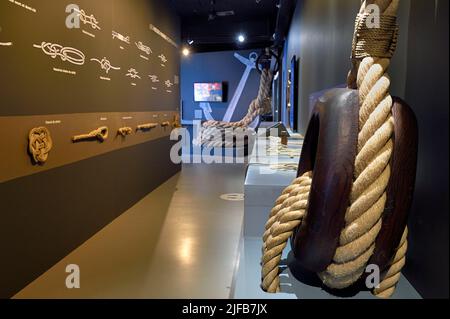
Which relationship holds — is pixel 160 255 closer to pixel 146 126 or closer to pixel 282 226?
pixel 282 226

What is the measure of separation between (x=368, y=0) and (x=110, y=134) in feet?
9.73

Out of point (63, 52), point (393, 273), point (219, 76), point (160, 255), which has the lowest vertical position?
point (160, 255)

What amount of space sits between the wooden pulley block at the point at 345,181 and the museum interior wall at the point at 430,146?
0.23ft

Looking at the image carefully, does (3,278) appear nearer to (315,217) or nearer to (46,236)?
(46,236)

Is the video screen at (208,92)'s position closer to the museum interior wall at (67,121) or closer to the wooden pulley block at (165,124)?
the wooden pulley block at (165,124)

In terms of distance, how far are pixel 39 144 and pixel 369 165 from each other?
2.02 metres

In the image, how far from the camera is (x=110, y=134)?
3400 millimetres

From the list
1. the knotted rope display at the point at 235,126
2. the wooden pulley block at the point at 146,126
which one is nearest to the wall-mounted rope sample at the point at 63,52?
the wooden pulley block at the point at 146,126

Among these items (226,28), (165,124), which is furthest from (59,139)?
(226,28)

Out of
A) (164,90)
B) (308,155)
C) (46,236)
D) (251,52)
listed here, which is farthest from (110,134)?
(251,52)

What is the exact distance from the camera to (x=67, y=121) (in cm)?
256

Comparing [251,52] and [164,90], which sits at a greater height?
[251,52]

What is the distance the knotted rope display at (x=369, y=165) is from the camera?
2.22 feet

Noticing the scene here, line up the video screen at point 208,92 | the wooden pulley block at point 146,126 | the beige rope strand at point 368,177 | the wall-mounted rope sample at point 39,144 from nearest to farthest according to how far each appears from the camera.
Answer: the beige rope strand at point 368,177 < the wall-mounted rope sample at point 39,144 < the wooden pulley block at point 146,126 < the video screen at point 208,92
